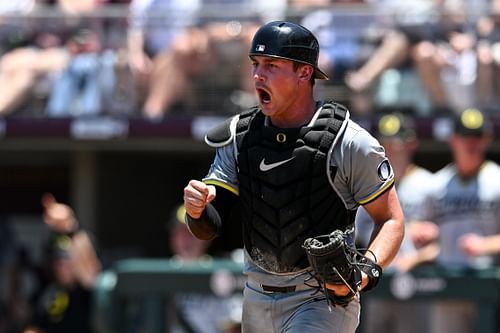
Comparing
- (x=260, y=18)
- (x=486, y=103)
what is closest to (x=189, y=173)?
(x=260, y=18)

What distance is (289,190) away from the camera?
441cm

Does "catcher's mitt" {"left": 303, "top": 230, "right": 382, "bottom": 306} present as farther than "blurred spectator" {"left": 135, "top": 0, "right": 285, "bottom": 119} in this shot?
No

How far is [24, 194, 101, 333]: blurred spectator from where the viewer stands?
8641mm

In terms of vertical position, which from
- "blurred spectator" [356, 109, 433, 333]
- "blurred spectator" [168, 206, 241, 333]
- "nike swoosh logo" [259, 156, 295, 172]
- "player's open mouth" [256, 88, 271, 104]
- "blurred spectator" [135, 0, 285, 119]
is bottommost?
"blurred spectator" [168, 206, 241, 333]

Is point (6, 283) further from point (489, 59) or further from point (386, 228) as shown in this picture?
point (386, 228)

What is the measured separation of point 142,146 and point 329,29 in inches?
84.5

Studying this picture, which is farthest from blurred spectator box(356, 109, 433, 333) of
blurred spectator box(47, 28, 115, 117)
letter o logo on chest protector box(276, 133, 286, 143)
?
letter o logo on chest protector box(276, 133, 286, 143)

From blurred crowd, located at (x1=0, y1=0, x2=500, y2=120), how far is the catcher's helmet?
424 cm

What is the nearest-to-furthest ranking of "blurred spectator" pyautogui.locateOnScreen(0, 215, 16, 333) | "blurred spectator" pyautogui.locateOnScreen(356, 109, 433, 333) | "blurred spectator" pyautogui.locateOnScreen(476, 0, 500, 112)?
"blurred spectator" pyautogui.locateOnScreen(356, 109, 433, 333), "blurred spectator" pyautogui.locateOnScreen(476, 0, 500, 112), "blurred spectator" pyautogui.locateOnScreen(0, 215, 16, 333)

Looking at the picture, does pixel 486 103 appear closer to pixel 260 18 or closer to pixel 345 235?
pixel 260 18

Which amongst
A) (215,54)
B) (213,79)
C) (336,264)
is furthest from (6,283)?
(336,264)

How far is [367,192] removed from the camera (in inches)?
171

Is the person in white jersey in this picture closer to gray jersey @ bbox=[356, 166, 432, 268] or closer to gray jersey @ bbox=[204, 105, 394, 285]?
gray jersey @ bbox=[204, 105, 394, 285]

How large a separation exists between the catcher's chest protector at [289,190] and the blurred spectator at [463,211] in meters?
2.91
